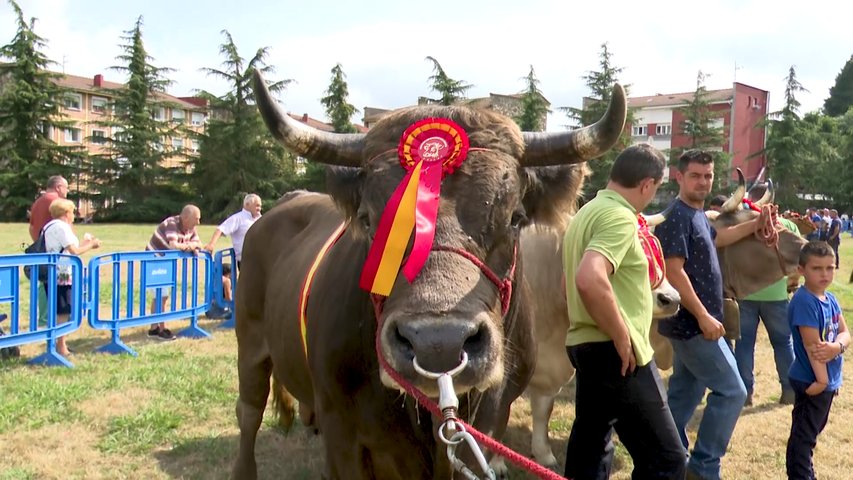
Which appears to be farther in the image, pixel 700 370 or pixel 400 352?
pixel 700 370

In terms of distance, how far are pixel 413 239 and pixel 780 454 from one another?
14.8 ft

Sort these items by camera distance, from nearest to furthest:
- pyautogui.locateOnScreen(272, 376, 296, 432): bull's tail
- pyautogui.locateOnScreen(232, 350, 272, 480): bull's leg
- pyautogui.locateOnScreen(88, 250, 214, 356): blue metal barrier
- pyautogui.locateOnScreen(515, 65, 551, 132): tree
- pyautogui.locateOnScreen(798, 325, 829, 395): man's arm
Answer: pyautogui.locateOnScreen(798, 325, 829, 395): man's arm, pyautogui.locateOnScreen(232, 350, 272, 480): bull's leg, pyautogui.locateOnScreen(272, 376, 296, 432): bull's tail, pyautogui.locateOnScreen(88, 250, 214, 356): blue metal barrier, pyautogui.locateOnScreen(515, 65, 551, 132): tree

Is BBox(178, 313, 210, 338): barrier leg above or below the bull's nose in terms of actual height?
below

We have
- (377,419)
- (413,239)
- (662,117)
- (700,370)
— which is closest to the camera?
(413,239)

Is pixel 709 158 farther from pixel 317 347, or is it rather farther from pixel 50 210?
pixel 50 210

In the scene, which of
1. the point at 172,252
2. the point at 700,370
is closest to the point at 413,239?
the point at 700,370

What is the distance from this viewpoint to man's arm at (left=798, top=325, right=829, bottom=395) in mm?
3893

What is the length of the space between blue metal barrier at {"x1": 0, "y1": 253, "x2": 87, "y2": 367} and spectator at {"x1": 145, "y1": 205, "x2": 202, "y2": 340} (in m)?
1.61

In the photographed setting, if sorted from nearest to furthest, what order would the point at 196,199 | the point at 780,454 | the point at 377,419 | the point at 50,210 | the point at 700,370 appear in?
the point at 377,419
the point at 700,370
the point at 780,454
the point at 50,210
the point at 196,199

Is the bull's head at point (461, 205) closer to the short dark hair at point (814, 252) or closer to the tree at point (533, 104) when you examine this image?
the short dark hair at point (814, 252)

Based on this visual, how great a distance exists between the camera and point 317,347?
302 centimetres

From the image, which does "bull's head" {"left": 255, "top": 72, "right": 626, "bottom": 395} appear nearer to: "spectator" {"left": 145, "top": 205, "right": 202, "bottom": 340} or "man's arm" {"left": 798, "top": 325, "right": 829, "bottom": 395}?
"man's arm" {"left": 798, "top": 325, "right": 829, "bottom": 395}

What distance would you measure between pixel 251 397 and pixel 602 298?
115 inches

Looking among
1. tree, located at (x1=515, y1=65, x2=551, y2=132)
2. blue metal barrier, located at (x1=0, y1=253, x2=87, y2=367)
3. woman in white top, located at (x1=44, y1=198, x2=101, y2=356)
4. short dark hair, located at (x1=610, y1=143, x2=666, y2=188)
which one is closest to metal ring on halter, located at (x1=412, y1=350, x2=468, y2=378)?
short dark hair, located at (x1=610, y1=143, x2=666, y2=188)
